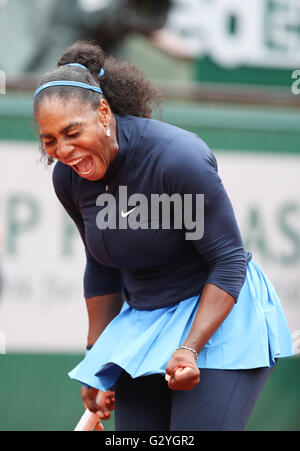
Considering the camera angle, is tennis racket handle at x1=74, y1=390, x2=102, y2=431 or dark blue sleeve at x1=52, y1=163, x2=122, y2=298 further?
tennis racket handle at x1=74, y1=390, x2=102, y2=431

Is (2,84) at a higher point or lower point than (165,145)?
higher

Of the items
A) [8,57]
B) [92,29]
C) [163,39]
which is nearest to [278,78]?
[163,39]

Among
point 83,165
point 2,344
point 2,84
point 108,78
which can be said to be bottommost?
point 2,344

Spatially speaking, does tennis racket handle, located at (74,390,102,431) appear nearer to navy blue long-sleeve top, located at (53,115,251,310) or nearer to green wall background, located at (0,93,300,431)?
navy blue long-sleeve top, located at (53,115,251,310)

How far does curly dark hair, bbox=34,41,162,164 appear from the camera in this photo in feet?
7.09

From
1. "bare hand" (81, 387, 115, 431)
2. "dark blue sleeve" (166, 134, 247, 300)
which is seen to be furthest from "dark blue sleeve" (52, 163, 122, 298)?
"dark blue sleeve" (166, 134, 247, 300)

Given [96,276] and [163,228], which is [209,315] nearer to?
[163,228]

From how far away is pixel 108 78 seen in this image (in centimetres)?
233

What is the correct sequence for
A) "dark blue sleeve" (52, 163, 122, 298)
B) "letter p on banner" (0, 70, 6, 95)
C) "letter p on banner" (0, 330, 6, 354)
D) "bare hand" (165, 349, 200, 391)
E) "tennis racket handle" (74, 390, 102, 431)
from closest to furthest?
"bare hand" (165, 349, 200, 391) → "dark blue sleeve" (52, 163, 122, 298) → "tennis racket handle" (74, 390, 102, 431) → "letter p on banner" (0, 330, 6, 354) → "letter p on banner" (0, 70, 6, 95)

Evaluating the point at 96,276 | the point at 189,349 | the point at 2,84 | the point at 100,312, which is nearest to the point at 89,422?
the point at 100,312

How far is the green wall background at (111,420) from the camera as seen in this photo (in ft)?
14.9

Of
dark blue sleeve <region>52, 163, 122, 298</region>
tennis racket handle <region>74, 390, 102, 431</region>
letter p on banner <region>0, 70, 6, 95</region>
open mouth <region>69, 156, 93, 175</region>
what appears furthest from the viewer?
letter p on banner <region>0, 70, 6, 95</region>

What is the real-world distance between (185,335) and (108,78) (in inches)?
34.1

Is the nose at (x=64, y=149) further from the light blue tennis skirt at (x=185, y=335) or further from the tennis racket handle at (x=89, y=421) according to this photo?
the tennis racket handle at (x=89, y=421)
